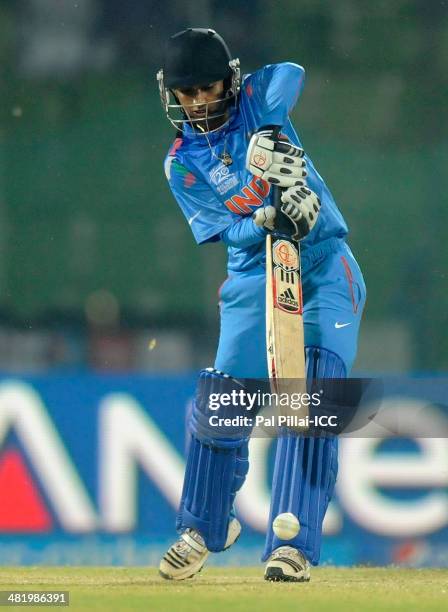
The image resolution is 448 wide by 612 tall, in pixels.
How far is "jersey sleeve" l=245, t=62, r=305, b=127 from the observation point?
121 inches

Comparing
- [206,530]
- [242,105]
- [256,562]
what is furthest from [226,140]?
[256,562]

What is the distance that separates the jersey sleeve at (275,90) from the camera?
121 inches

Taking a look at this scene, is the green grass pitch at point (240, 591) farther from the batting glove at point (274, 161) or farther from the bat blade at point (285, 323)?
the batting glove at point (274, 161)

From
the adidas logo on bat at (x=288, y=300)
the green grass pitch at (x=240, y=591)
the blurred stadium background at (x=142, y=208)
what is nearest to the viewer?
the green grass pitch at (x=240, y=591)

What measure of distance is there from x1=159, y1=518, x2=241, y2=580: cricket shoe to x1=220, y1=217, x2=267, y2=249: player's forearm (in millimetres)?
650

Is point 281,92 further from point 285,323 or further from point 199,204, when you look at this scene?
point 285,323

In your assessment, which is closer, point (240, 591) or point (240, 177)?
point (240, 591)

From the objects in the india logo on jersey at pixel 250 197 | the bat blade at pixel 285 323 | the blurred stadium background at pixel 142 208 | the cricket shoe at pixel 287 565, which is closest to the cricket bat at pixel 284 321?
the bat blade at pixel 285 323

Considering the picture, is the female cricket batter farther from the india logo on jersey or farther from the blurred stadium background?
the blurred stadium background

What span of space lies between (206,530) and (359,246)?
5.96 feet

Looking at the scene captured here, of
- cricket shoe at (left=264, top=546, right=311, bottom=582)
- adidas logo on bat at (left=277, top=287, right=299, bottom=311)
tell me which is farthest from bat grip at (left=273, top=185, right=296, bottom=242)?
cricket shoe at (left=264, top=546, right=311, bottom=582)

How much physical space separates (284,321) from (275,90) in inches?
19.6

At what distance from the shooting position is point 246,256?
3199 mm

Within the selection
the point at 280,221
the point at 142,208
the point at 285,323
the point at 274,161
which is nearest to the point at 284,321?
the point at 285,323
